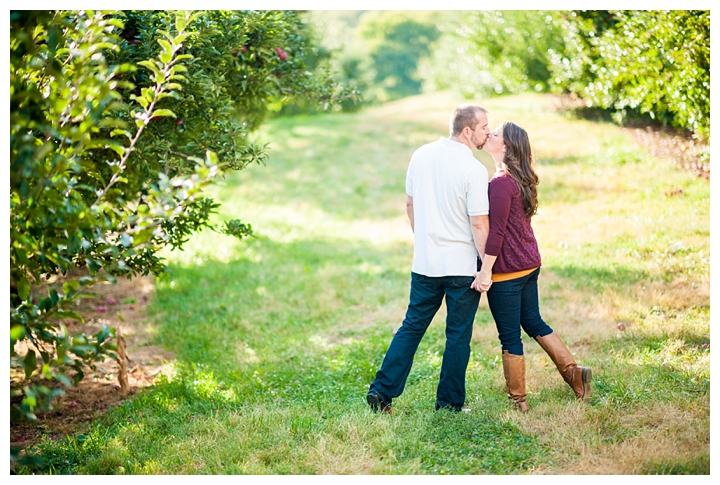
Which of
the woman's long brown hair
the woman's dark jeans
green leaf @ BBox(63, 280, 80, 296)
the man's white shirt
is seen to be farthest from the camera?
the woman's dark jeans

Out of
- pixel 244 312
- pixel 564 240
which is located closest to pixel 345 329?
pixel 244 312

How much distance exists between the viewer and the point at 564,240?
9930 mm

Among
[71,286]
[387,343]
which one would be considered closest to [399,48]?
[387,343]

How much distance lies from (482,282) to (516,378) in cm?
85

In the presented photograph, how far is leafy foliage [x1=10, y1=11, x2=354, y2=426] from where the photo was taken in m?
3.25

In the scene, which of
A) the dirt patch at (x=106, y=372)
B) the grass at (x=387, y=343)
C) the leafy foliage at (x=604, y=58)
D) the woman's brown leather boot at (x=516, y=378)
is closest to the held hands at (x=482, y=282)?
the woman's brown leather boot at (x=516, y=378)

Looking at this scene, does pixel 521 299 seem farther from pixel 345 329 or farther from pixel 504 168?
pixel 345 329

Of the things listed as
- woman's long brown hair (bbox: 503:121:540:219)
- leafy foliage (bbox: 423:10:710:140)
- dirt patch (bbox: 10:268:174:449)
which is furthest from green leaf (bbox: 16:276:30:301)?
leafy foliage (bbox: 423:10:710:140)

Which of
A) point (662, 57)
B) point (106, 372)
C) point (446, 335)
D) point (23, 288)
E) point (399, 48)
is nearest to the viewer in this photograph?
point (23, 288)

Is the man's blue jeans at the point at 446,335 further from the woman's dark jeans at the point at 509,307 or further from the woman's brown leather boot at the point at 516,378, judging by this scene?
the woman's brown leather boot at the point at 516,378

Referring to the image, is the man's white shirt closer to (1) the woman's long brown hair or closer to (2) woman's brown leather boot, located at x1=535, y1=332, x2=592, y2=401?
(1) the woman's long brown hair

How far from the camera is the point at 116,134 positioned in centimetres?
487

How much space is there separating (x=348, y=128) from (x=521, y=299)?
18399mm

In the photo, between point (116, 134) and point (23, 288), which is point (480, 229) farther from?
point (23, 288)
